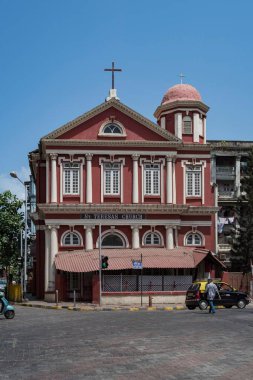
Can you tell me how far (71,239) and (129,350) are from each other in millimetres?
30970

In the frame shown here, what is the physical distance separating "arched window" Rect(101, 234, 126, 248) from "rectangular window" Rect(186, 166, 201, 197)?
6.45 m

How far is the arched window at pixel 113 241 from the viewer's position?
48469 mm

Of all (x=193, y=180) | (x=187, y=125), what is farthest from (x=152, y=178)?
(x=187, y=125)

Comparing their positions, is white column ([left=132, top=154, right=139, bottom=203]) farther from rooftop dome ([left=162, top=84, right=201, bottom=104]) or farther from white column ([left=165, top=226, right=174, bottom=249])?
rooftop dome ([left=162, top=84, right=201, bottom=104])

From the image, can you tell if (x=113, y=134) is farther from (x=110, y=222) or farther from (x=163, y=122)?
(x=110, y=222)

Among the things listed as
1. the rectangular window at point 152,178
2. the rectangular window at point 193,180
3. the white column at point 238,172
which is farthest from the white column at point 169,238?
the white column at point 238,172

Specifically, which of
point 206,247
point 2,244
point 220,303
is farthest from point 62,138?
point 2,244

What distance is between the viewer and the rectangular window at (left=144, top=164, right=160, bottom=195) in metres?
49.2

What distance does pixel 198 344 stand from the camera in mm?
18312

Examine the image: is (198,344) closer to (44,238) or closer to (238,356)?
(238,356)

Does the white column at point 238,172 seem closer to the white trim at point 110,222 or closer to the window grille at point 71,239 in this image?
the white trim at point 110,222

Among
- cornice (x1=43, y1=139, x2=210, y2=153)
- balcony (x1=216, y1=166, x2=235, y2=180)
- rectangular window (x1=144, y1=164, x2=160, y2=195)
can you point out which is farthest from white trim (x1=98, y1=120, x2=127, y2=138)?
balcony (x1=216, y1=166, x2=235, y2=180)

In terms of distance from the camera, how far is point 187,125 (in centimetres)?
5209

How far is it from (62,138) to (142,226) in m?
8.35
